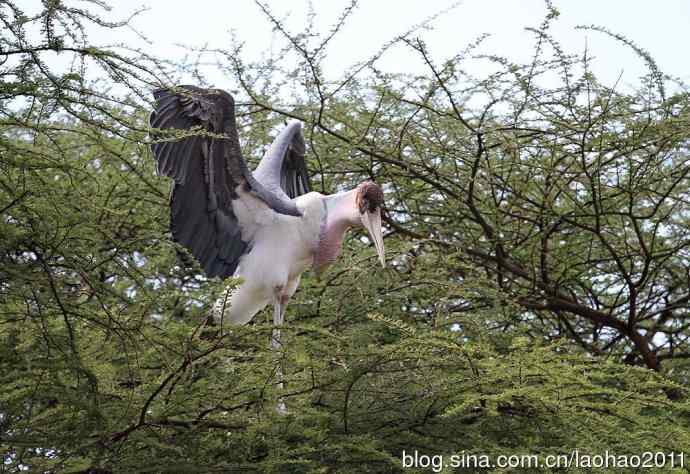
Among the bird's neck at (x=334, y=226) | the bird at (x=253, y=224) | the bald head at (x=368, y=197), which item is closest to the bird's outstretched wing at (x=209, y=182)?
the bird at (x=253, y=224)

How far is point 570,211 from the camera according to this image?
4.83 metres

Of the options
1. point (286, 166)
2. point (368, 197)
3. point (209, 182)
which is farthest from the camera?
point (286, 166)

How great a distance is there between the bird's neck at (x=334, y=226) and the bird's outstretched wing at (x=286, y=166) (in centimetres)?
20

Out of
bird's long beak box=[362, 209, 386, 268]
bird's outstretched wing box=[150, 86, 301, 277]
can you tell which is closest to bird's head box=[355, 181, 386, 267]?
bird's long beak box=[362, 209, 386, 268]

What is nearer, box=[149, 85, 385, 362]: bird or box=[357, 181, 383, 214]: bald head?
box=[149, 85, 385, 362]: bird

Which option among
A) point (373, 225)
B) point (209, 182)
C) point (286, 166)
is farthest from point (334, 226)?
point (286, 166)

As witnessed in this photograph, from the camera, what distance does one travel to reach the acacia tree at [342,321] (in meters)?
2.66

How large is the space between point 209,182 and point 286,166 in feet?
2.88

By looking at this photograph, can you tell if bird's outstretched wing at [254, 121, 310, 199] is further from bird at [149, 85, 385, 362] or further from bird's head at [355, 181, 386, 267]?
bird's head at [355, 181, 386, 267]

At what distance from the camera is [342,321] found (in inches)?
156

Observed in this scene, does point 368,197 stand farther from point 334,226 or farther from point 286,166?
point 286,166

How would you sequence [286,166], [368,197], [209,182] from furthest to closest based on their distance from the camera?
[286,166] → [368,197] → [209,182]

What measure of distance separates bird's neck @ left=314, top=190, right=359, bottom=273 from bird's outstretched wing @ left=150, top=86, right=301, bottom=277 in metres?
0.13

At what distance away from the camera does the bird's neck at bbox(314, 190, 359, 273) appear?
3867 mm
